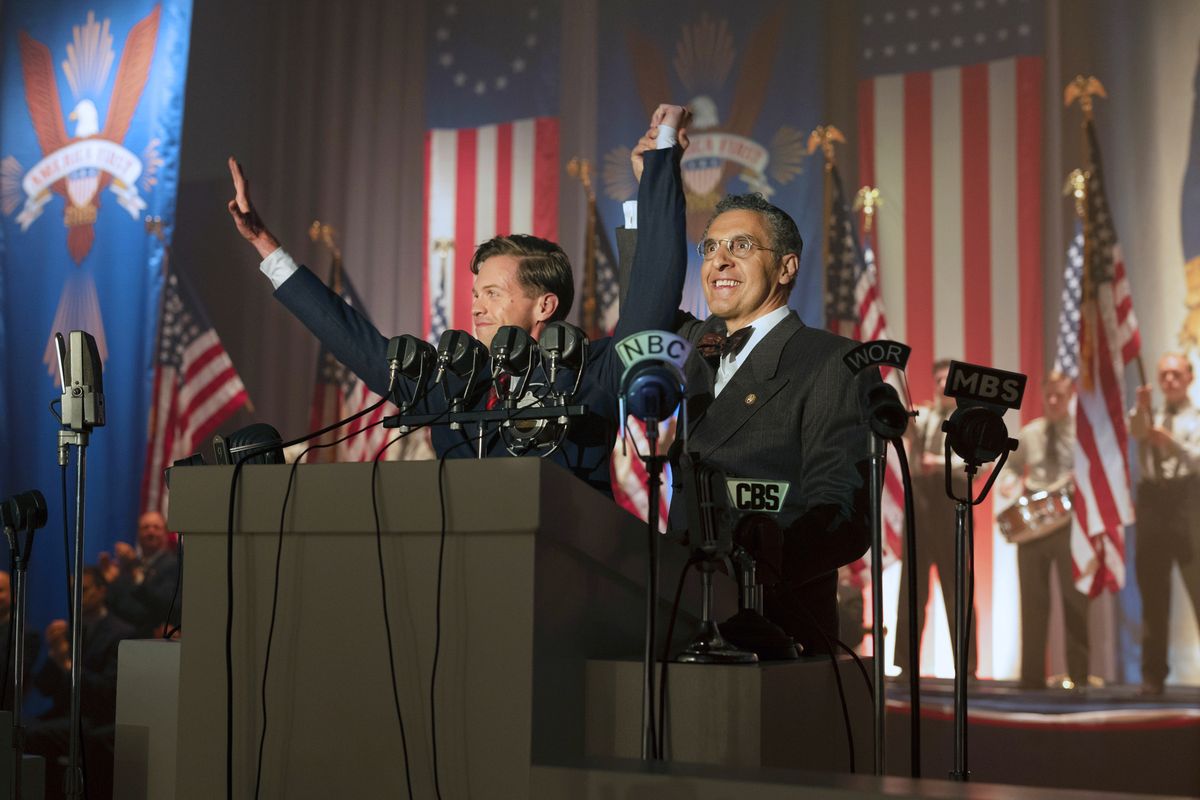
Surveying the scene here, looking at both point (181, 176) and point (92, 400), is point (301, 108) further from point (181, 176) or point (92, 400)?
point (92, 400)

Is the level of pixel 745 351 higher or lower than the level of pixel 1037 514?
higher

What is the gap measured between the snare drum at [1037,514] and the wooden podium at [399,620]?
3.85m

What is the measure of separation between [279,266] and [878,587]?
1.58m

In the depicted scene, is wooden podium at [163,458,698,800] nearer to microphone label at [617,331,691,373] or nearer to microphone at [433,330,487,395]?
microphone label at [617,331,691,373]

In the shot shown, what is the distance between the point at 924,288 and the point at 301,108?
3329 mm

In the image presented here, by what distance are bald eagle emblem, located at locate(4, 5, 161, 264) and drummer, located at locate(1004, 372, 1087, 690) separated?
4580 mm

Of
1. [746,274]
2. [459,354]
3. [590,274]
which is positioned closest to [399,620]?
[459,354]

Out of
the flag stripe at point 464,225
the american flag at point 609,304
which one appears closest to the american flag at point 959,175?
the american flag at point 609,304

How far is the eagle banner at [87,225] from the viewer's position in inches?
265

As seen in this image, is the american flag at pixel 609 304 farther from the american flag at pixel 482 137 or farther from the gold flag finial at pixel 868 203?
the gold flag finial at pixel 868 203

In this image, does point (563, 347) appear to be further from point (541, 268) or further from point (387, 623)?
point (541, 268)

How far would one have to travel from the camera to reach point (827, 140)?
19.0 feet

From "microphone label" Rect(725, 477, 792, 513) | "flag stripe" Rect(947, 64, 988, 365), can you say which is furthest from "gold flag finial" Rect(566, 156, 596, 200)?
"microphone label" Rect(725, 477, 792, 513)

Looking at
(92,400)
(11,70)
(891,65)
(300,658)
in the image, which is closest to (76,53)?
(11,70)
